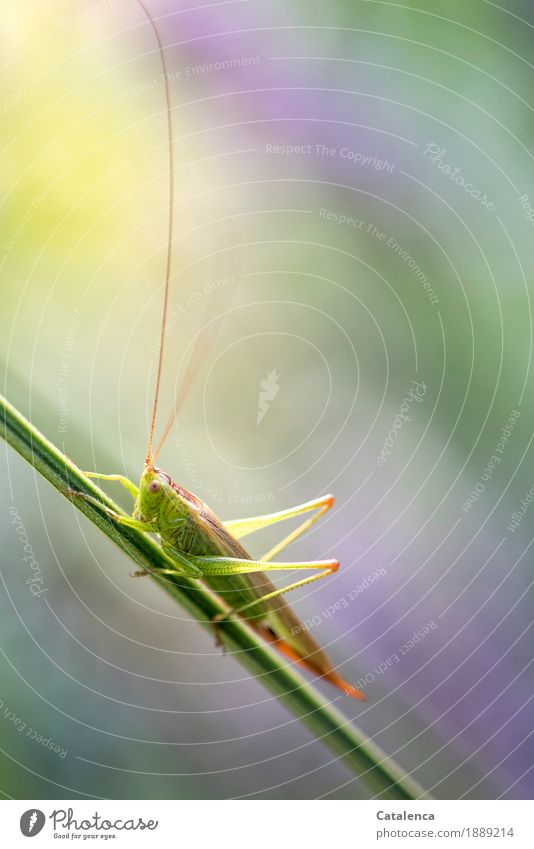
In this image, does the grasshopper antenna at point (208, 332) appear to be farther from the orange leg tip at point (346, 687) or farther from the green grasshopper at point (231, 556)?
the orange leg tip at point (346, 687)

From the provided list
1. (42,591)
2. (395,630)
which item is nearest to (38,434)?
(42,591)

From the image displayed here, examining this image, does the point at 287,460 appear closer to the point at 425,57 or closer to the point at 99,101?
the point at 99,101

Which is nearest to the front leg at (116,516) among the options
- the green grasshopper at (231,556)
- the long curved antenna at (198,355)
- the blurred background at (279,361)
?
the green grasshopper at (231,556)

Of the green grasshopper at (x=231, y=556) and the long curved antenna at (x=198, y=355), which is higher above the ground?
the long curved antenna at (x=198, y=355)

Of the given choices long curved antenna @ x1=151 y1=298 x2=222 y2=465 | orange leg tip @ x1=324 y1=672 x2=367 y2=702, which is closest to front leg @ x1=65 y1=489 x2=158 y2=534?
long curved antenna @ x1=151 y1=298 x2=222 y2=465

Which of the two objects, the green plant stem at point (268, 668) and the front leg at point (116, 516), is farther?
the green plant stem at point (268, 668)

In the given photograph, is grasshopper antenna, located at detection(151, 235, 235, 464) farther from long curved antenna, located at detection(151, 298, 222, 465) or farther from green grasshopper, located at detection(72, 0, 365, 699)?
green grasshopper, located at detection(72, 0, 365, 699)

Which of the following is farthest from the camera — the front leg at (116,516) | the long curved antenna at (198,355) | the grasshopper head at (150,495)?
the long curved antenna at (198,355)
